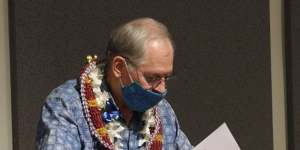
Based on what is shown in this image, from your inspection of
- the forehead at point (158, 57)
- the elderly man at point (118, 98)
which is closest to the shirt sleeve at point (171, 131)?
the elderly man at point (118, 98)

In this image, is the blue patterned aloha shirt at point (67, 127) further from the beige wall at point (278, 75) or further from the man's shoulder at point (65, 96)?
the beige wall at point (278, 75)

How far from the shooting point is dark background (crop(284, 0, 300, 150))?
237 centimetres

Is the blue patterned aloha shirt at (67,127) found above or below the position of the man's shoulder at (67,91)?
below

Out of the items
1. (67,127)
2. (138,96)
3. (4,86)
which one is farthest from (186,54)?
(67,127)

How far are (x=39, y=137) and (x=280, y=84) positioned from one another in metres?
1.44

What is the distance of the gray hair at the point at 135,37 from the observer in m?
1.23

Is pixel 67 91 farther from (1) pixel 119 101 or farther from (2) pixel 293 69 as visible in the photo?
(2) pixel 293 69

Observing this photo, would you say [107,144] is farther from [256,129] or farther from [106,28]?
[256,129]

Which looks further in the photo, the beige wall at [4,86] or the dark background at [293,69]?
the dark background at [293,69]

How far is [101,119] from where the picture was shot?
128 cm

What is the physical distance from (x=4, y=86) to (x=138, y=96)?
0.77 m

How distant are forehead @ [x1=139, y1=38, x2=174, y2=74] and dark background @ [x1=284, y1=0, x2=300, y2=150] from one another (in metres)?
1.24

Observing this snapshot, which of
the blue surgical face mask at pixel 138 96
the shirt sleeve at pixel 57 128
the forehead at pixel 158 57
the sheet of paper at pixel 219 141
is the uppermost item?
the forehead at pixel 158 57

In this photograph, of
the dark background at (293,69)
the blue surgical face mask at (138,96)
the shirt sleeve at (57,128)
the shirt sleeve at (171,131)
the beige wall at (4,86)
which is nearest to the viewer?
the shirt sleeve at (57,128)
